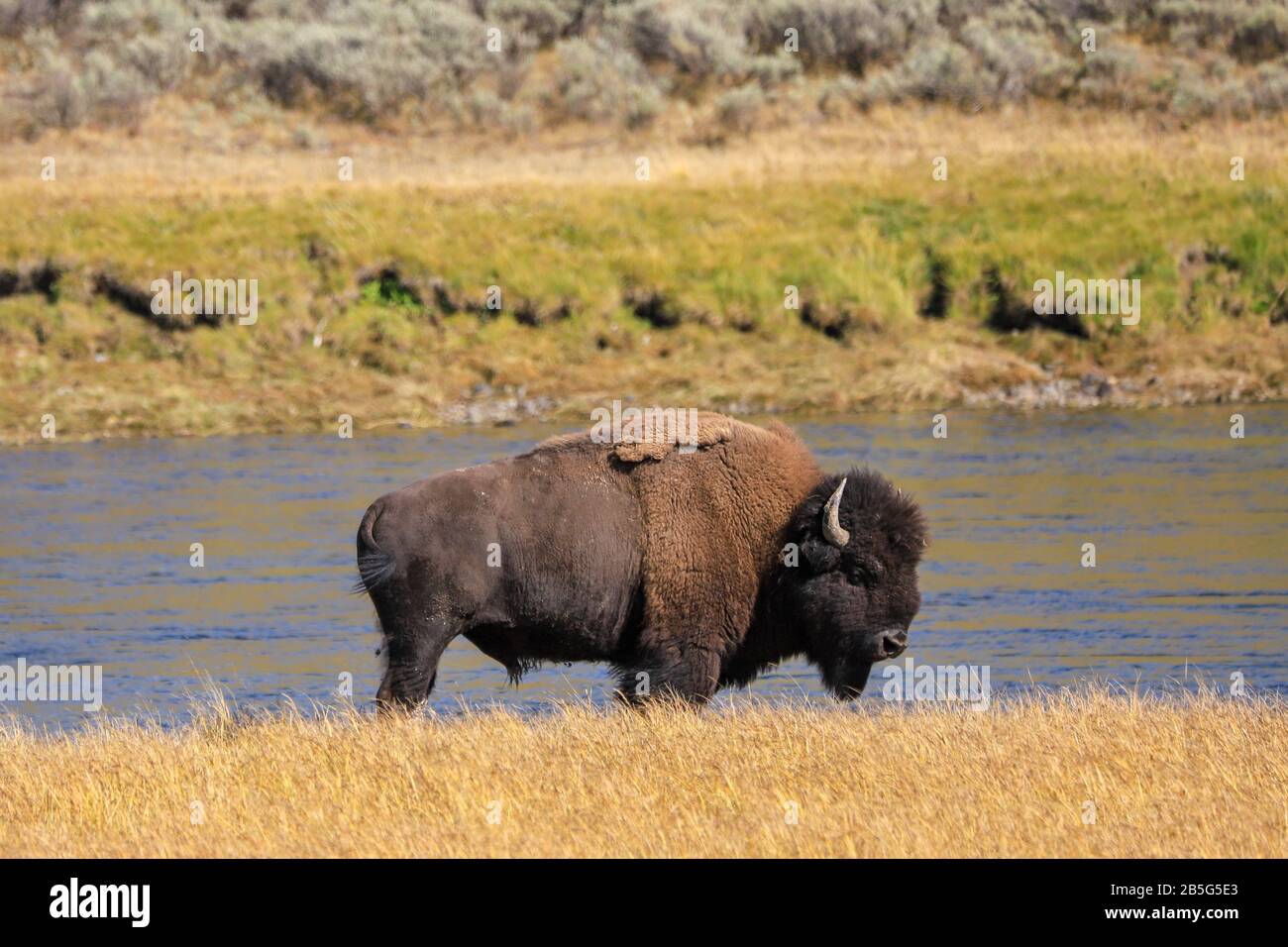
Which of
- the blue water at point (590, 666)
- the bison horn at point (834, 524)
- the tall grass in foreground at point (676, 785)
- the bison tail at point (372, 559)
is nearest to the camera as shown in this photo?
the tall grass in foreground at point (676, 785)

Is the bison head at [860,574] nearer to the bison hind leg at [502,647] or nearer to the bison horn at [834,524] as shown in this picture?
the bison horn at [834,524]

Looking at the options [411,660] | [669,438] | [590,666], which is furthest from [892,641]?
[590,666]

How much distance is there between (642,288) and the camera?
25.4 meters

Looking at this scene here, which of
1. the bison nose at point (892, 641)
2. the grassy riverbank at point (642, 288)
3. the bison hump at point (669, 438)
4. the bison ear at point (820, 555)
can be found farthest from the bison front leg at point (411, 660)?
the grassy riverbank at point (642, 288)

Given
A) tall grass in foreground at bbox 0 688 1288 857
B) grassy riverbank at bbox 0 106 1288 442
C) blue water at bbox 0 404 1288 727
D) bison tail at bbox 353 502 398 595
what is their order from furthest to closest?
grassy riverbank at bbox 0 106 1288 442 < blue water at bbox 0 404 1288 727 < bison tail at bbox 353 502 398 595 < tall grass in foreground at bbox 0 688 1288 857

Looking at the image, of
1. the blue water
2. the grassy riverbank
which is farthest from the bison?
the grassy riverbank

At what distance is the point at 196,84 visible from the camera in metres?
40.7

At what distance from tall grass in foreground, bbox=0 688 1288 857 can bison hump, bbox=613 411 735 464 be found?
3.84 ft

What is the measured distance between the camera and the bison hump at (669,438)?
847 cm

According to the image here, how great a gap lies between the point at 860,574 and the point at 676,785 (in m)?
1.81

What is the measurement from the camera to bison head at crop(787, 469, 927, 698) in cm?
838

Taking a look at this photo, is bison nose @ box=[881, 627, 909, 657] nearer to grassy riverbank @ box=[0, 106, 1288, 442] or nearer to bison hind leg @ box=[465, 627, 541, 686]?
bison hind leg @ box=[465, 627, 541, 686]

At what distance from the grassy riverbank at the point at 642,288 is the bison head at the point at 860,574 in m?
13.8

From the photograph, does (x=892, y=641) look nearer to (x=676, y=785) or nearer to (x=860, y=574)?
(x=860, y=574)
